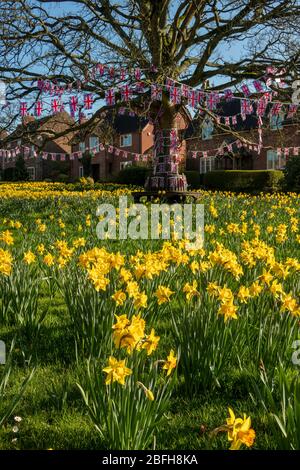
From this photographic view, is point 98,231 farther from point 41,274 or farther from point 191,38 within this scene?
point 191,38

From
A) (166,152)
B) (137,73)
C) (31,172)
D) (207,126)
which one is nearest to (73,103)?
(137,73)

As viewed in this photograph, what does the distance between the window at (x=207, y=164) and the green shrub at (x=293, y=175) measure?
1333 centimetres

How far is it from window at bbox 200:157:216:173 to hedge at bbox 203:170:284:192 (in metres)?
6.00

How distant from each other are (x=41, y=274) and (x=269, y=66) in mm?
11936

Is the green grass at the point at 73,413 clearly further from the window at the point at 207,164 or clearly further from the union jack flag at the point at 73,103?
the window at the point at 207,164

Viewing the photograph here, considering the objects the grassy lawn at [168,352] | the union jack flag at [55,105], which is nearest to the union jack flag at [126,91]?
the union jack flag at [55,105]

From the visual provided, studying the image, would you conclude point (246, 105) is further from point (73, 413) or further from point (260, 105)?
point (73, 413)

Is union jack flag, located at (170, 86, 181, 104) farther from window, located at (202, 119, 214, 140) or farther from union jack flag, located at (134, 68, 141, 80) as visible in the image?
window, located at (202, 119, 214, 140)

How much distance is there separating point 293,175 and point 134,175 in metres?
11.7

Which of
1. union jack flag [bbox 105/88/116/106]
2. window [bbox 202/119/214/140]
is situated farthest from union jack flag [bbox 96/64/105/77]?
window [bbox 202/119/214/140]

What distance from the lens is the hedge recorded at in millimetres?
24906

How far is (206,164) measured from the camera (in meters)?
34.9

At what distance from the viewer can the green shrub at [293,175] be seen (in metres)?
20.4
